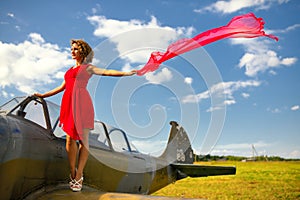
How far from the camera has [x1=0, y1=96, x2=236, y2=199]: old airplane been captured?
3.64m

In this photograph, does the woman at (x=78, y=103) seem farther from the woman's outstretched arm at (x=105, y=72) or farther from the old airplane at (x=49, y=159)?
the old airplane at (x=49, y=159)

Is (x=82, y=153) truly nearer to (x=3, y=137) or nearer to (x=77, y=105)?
(x=77, y=105)

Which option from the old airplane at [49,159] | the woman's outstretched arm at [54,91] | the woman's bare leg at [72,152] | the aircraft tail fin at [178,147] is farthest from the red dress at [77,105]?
the aircraft tail fin at [178,147]

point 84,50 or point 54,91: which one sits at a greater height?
point 84,50

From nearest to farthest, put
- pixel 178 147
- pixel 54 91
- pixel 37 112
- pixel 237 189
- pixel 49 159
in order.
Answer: pixel 49 159 < pixel 54 91 < pixel 37 112 < pixel 178 147 < pixel 237 189

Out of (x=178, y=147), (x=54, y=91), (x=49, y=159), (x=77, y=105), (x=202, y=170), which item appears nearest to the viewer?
(x=77, y=105)

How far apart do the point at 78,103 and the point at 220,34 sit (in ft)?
6.68

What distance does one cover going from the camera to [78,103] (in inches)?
149

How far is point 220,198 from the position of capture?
1140cm

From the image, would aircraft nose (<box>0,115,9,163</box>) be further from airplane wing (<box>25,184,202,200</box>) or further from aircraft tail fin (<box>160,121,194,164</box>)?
aircraft tail fin (<box>160,121,194,164</box>)

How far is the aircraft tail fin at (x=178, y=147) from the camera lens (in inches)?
393

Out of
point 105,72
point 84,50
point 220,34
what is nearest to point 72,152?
point 105,72

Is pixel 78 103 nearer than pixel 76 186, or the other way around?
pixel 78 103

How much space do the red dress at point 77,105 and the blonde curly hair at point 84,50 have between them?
0.49ft
